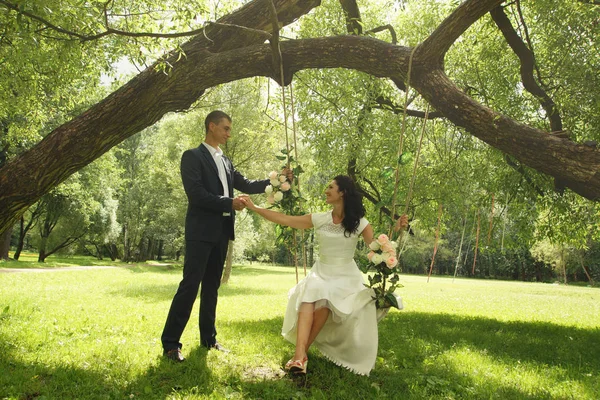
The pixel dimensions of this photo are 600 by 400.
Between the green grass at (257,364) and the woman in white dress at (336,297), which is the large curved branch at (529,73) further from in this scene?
the woman in white dress at (336,297)

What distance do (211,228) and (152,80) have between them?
208 centimetres

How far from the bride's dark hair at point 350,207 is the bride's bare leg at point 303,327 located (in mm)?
845

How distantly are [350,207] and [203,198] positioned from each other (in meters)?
1.49

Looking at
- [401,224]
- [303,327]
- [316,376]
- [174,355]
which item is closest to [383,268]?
[401,224]

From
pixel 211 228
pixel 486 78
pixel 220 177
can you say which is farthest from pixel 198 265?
pixel 486 78

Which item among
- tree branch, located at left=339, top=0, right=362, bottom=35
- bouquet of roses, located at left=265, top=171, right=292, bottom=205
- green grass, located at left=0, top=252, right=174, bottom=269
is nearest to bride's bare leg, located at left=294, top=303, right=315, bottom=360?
bouquet of roses, located at left=265, top=171, right=292, bottom=205

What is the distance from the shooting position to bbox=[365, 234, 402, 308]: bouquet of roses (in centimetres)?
433

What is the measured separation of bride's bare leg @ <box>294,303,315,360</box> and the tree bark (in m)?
2.96

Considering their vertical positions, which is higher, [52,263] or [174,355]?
[174,355]

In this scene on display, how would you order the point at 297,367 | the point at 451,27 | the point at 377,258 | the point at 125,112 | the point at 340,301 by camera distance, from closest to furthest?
the point at 297,367
the point at 340,301
the point at 377,258
the point at 125,112
the point at 451,27

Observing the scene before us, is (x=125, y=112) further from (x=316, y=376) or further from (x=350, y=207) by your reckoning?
(x=316, y=376)

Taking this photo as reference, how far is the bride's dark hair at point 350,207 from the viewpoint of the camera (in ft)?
14.9

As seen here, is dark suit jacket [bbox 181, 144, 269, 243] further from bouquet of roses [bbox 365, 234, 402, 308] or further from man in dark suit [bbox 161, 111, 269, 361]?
bouquet of roses [bbox 365, 234, 402, 308]

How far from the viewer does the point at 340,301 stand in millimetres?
4258
